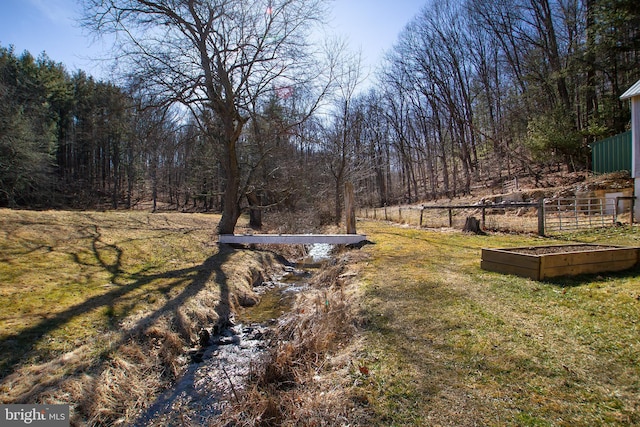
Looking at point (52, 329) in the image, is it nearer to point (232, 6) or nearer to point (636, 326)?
point (636, 326)

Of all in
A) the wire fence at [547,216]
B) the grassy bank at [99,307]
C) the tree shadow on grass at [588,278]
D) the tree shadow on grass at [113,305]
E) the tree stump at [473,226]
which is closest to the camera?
the grassy bank at [99,307]

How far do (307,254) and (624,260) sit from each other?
33.2 feet

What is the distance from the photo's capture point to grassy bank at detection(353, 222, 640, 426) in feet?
7.53

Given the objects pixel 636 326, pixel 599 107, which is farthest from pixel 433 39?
pixel 636 326

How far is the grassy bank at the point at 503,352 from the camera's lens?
2.29 m

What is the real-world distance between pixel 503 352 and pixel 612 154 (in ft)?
48.5

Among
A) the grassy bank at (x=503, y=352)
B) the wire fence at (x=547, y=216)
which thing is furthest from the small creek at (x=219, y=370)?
the wire fence at (x=547, y=216)

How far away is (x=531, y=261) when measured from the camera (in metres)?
5.00

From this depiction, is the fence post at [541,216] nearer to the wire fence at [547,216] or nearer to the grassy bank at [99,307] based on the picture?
the wire fence at [547,216]

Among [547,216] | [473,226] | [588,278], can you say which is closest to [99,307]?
[588,278]

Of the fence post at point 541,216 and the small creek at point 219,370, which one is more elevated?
the fence post at point 541,216

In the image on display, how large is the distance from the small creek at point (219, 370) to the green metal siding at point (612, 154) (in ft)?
46.3

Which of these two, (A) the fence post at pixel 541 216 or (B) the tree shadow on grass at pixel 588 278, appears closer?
(B) the tree shadow on grass at pixel 588 278

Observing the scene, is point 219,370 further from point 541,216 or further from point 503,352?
point 541,216
